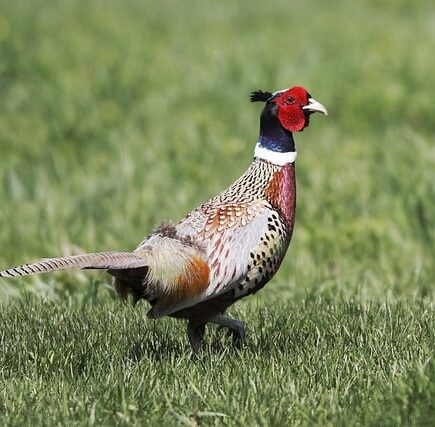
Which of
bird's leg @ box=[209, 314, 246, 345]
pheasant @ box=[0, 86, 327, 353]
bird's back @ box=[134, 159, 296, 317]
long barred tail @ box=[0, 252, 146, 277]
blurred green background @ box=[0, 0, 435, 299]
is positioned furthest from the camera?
blurred green background @ box=[0, 0, 435, 299]

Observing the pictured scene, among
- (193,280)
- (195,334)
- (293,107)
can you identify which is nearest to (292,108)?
(293,107)

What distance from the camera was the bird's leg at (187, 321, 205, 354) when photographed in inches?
201

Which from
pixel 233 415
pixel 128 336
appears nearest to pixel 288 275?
pixel 128 336

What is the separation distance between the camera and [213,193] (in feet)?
29.8

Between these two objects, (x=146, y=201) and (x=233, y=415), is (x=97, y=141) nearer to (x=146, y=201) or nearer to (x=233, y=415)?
(x=146, y=201)

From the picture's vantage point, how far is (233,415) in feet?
13.4

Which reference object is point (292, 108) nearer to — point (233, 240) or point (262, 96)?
point (262, 96)

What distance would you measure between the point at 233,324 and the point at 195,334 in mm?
191

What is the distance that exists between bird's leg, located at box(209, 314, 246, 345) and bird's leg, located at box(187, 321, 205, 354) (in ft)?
0.24

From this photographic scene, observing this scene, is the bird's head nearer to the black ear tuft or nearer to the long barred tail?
the black ear tuft

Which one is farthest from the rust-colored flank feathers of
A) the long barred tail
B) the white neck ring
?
the white neck ring

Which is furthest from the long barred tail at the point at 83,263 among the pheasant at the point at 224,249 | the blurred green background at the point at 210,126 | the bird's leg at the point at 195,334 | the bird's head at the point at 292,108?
the blurred green background at the point at 210,126

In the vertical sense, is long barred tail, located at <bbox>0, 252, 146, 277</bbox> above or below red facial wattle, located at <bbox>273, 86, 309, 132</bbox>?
below

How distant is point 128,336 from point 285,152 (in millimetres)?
1192
